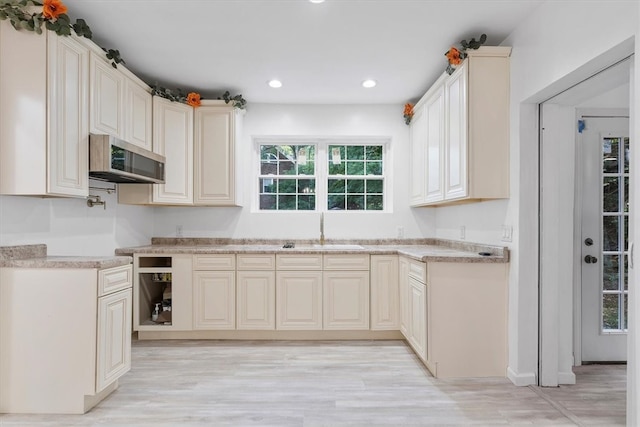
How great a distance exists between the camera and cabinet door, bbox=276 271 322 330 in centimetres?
358

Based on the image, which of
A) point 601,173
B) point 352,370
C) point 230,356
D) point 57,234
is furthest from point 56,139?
point 601,173

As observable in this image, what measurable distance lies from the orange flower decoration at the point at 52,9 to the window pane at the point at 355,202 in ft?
10.1

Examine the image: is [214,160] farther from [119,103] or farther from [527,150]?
[527,150]

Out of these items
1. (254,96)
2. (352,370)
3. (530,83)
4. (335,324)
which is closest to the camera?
(530,83)

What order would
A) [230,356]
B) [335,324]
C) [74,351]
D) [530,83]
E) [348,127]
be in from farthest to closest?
[348,127] → [335,324] → [230,356] → [530,83] → [74,351]

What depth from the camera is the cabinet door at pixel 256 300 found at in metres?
3.57

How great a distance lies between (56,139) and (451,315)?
9.59 ft

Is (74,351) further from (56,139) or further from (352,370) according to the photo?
(352,370)

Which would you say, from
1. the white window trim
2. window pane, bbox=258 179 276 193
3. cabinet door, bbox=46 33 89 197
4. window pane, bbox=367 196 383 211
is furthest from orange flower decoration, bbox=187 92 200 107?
window pane, bbox=367 196 383 211

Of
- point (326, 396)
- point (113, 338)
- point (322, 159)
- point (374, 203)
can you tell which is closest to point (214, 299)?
point (113, 338)

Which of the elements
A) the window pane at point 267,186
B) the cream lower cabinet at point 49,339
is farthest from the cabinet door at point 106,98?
the window pane at point 267,186

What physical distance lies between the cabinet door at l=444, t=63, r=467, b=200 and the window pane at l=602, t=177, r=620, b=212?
1.11m

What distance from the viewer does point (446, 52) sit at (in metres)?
2.94

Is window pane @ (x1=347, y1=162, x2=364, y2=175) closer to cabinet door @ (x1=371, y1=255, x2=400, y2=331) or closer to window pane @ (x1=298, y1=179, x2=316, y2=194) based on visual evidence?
window pane @ (x1=298, y1=179, x2=316, y2=194)
